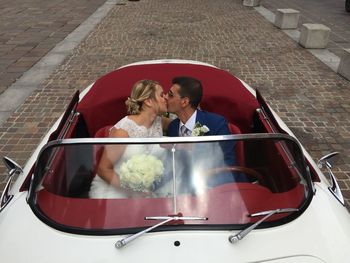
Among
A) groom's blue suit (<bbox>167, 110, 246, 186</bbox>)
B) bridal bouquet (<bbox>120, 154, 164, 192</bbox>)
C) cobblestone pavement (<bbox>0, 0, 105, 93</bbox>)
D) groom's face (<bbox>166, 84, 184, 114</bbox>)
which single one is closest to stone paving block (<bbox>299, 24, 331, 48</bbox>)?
cobblestone pavement (<bbox>0, 0, 105, 93</bbox>)

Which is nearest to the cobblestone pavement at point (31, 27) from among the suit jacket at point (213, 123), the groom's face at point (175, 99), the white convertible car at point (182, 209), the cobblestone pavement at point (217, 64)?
the cobblestone pavement at point (217, 64)

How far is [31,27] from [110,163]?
9.11m

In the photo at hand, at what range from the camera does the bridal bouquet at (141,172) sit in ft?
7.19

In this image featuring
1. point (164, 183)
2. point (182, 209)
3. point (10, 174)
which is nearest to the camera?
point (182, 209)

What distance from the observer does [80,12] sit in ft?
39.4

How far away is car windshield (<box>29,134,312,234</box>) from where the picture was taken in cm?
204

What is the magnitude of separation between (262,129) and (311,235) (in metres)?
1.22

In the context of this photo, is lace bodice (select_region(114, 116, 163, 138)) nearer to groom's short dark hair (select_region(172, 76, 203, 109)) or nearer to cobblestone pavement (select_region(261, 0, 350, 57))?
groom's short dark hair (select_region(172, 76, 203, 109))

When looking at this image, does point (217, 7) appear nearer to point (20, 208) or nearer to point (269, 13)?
point (269, 13)

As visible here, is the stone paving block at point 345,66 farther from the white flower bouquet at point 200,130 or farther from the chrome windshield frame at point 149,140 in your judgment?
the chrome windshield frame at point 149,140

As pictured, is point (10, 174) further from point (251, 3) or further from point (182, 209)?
point (251, 3)

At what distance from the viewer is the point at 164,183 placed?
218cm

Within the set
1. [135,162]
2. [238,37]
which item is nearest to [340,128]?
[135,162]

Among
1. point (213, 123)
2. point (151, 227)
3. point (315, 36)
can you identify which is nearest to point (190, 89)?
point (213, 123)
